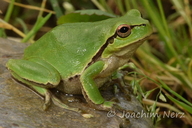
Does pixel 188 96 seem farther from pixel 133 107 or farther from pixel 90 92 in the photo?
pixel 90 92

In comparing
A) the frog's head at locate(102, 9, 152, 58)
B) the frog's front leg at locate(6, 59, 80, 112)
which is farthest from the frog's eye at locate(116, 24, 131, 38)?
the frog's front leg at locate(6, 59, 80, 112)

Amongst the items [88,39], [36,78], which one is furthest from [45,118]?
[88,39]

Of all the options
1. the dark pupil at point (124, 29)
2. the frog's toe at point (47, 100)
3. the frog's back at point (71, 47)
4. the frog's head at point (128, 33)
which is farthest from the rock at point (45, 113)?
the dark pupil at point (124, 29)

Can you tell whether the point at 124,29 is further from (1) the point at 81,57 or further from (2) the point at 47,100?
(2) the point at 47,100

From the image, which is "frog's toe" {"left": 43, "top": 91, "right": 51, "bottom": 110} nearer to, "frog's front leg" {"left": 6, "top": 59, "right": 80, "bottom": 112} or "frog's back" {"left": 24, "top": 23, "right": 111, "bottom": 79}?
"frog's front leg" {"left": 6, "top": 59, "right": 80, "bottom": 112}

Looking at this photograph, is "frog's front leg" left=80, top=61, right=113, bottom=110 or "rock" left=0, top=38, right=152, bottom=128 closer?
"rock" left=0, top=38, right=152, bottom=128

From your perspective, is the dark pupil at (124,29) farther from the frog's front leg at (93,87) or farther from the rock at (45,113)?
the rock at (45,113)

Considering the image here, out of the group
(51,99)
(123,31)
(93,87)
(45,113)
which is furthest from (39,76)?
(123,31)
